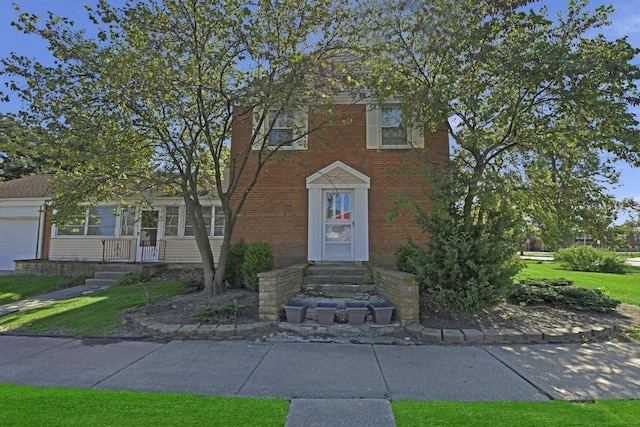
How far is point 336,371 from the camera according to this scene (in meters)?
4.42

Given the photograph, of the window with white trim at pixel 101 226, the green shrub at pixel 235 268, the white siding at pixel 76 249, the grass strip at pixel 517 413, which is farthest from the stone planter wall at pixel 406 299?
the white siding at pixel 76 249

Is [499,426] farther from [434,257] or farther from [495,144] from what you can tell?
[495,144]

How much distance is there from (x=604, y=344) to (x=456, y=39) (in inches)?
233

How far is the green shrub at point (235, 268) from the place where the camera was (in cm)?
923

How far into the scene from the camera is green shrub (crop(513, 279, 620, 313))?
7.21 metres

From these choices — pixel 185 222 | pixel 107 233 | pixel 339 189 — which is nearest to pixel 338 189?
pixel 339 189

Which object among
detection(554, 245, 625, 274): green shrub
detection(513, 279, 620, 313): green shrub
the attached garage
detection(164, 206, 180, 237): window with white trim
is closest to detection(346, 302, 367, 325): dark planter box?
detection(513, 279, 620, 313): green shrub

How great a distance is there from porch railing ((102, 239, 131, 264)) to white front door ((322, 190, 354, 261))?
8.41 metres

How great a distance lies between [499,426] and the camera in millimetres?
3004

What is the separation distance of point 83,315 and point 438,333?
6972mm

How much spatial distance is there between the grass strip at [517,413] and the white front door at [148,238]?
40.5ft

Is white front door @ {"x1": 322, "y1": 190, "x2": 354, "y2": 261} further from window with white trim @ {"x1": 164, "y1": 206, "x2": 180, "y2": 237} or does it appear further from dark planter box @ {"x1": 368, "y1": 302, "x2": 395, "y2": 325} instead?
window with white trim @ {"x1": 164, "y1": 206, "x2": 180, "y2": 237}

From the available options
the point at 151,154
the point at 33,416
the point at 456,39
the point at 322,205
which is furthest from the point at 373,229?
the point at 33,416

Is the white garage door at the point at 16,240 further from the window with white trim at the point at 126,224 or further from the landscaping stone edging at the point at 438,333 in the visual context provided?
the landscaping stone edging at the point at 438,333
